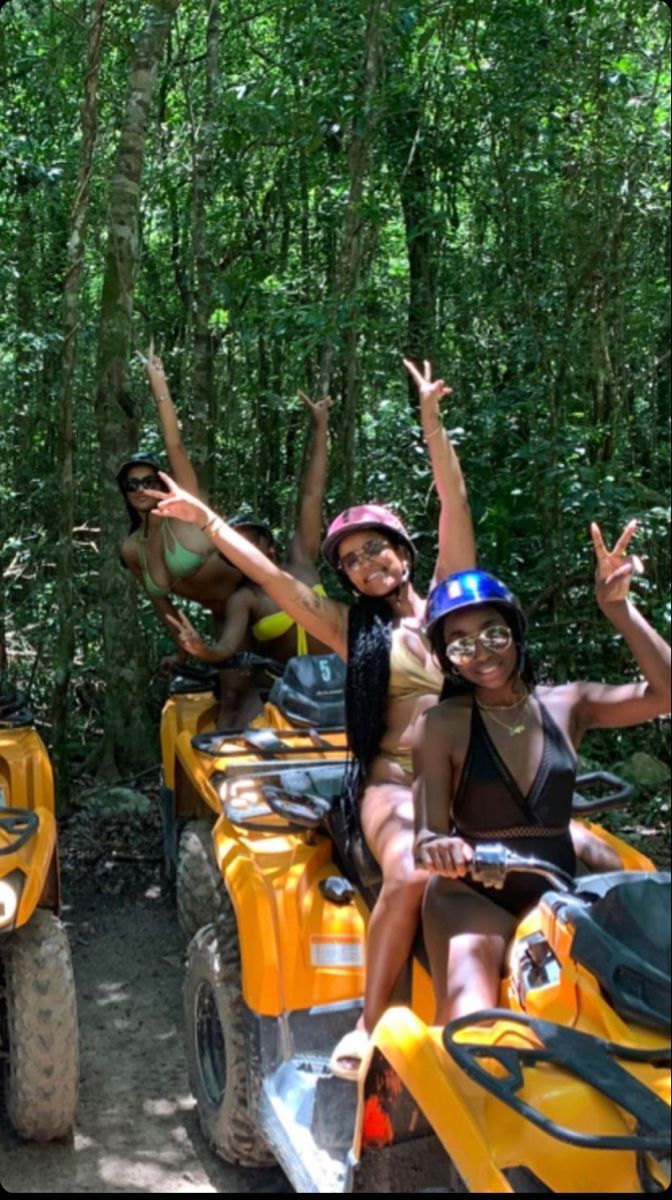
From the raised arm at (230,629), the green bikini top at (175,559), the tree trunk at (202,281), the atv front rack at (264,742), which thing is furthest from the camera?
the tree trunk at (202,281)

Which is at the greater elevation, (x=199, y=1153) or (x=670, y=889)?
(x=670, y=889)

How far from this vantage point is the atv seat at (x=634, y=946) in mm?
1958

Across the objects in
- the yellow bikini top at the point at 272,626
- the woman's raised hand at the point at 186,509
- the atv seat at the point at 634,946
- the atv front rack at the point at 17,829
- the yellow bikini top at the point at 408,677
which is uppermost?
the woman's raised hand at the point at 186,509

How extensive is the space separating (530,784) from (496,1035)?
2.19ft

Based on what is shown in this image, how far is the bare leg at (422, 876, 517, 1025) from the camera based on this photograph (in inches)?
104

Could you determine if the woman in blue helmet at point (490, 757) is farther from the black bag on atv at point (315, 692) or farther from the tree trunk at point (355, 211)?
the tree trunk at point (355, 211)

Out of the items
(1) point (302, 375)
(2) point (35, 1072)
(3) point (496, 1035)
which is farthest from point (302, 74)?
(3) point (496, 1035)

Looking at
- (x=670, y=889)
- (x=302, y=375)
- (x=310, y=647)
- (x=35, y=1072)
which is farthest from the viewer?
(x=302, y=375)

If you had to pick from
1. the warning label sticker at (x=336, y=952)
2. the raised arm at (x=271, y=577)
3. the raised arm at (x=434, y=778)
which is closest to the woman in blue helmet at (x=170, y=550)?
the raised arm at (x=271, y=577)

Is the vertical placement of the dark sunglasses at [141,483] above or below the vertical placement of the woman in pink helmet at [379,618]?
above

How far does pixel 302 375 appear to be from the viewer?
10016mm

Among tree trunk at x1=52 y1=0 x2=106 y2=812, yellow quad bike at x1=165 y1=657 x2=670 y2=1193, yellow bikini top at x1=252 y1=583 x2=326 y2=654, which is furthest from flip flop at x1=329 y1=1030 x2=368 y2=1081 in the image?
tree trunk at x1=52 y1=0 x2=106 y2=812

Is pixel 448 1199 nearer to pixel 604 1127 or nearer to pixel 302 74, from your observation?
pixel 604 1127

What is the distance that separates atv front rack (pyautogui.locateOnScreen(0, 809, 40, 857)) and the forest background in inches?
71.9
